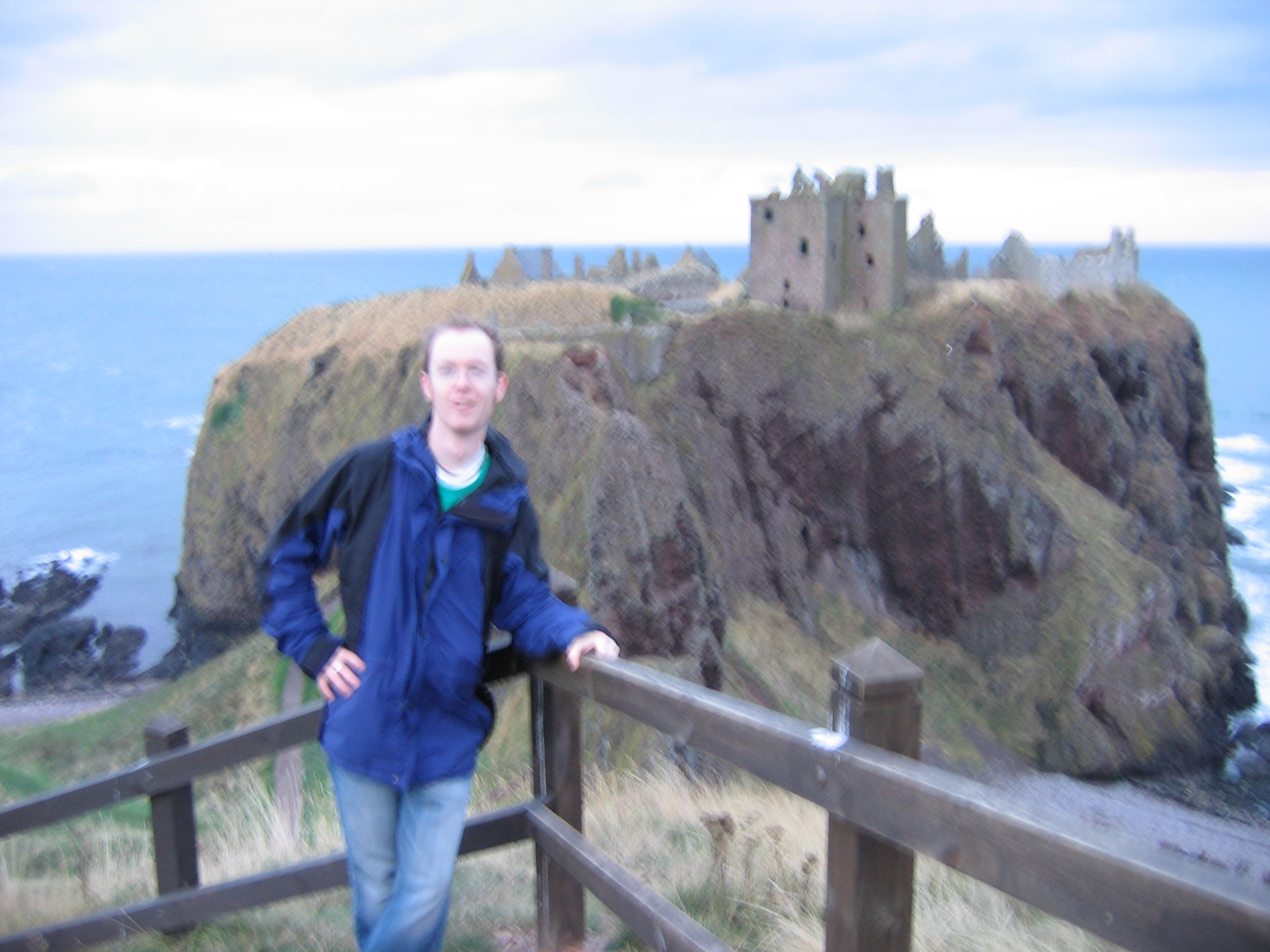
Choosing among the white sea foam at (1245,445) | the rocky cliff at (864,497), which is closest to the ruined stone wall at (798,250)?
the rocky cliff at (864,497)

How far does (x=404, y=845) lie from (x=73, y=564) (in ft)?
231

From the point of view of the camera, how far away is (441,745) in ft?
14.6

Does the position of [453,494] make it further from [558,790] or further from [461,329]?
[558,790]

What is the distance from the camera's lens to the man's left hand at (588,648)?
4.45m

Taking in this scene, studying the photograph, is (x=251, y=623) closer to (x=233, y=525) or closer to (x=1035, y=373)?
(x=233, y=525)

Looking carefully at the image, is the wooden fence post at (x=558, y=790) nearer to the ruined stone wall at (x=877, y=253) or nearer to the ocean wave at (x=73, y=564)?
the ruined stone wall at (x=877, y=253)

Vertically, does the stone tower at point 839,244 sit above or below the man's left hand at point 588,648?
above

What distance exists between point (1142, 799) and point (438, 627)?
3514cm

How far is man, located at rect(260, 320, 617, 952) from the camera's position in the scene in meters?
4.34

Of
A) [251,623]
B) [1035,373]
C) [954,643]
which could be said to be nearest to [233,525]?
[251,623]

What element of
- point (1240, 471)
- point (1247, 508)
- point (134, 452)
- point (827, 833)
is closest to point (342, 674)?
point (827, 833)

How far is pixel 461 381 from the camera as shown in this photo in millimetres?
4387

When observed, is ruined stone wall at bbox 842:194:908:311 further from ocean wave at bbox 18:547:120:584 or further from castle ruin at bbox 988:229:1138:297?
ocean wave at bbox 18:547:120:584

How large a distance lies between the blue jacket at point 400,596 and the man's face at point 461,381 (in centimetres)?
19
